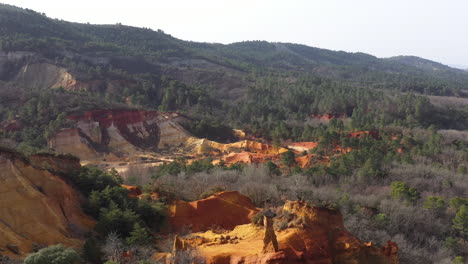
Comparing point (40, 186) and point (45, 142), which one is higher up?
point (40, 186)

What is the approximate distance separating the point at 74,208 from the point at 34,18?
97.6 metres

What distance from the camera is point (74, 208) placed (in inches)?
816

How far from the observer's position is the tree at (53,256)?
13.3 meters

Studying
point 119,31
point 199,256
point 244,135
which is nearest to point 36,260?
point 199,256

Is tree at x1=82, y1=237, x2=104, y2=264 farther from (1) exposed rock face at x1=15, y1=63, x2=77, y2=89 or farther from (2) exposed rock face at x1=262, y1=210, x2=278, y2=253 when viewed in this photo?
(1) exposed rock face at x1=15, y1=63, x2=77, y2=89

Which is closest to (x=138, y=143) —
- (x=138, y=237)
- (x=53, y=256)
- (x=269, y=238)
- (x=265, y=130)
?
(x=265, y=130)

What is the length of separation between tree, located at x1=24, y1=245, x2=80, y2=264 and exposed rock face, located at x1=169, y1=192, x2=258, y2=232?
29.7 ft

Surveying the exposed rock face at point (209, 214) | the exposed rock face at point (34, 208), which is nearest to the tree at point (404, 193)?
the exposed rock face at point (209, 214)

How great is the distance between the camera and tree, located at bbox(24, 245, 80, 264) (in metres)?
13.3

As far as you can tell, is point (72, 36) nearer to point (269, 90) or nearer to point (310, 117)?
point (269, 90)

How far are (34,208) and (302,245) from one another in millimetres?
11232

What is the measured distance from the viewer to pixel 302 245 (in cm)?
1625

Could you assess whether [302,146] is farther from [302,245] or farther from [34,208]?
[34,208]

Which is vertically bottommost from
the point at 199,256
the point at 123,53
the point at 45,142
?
the point at 45,142
